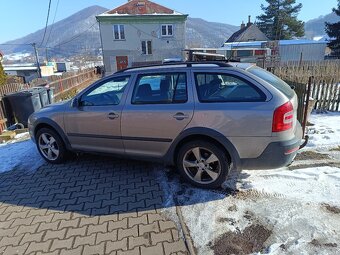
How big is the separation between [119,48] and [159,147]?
28526 mm

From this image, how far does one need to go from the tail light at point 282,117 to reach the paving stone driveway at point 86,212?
1.63m

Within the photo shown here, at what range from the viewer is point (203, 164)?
3.43 metres

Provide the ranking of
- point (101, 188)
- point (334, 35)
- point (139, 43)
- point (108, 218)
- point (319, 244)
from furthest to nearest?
point (334, 35)
point (139, 43)
point (101, 188)
point (108, 218)
point (319, 244)

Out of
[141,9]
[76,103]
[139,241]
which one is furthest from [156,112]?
[141,9]

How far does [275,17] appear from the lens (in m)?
47.2

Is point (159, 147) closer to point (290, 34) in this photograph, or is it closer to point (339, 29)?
point (339, 29)

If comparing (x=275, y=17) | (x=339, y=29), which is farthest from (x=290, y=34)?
(x=339, y=29)

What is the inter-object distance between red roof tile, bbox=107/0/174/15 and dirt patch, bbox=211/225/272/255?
31.0m

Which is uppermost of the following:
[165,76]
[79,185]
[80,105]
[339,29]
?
[339,29]

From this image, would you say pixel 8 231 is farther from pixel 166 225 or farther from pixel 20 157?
pixel 20 157

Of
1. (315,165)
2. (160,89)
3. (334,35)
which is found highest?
(334,35)

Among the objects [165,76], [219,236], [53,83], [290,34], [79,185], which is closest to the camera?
[219,236]

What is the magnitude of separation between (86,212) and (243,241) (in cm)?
187

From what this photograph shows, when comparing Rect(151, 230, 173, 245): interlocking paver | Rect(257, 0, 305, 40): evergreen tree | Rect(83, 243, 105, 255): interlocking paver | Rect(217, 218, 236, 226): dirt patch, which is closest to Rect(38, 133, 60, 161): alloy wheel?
Rect(83, 243, 105, 255): interlocking paver
